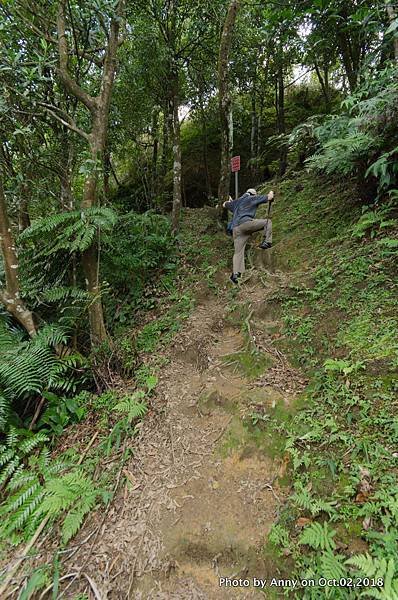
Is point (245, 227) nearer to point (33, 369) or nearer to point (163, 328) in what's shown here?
point (163, 328)

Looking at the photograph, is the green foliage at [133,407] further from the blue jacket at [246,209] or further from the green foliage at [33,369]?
the blue jacket at [246,209]

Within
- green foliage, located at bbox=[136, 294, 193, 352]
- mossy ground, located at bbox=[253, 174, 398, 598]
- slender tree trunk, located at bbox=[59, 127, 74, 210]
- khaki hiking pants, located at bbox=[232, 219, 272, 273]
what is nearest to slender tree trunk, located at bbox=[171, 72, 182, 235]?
khaki hiking pants, located at bbox=[232, 219, 272, 273]

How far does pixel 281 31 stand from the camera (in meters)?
7.03

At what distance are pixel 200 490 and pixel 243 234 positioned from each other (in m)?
4.58

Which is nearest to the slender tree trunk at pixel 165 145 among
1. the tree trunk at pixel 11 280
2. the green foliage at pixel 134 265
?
the green foliage at pixel 134 265

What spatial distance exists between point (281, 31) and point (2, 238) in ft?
25.6

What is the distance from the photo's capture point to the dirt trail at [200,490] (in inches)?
84.7

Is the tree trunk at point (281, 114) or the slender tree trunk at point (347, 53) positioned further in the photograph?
the tree trunk at point (281, 114)

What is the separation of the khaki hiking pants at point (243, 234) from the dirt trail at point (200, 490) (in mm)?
2051

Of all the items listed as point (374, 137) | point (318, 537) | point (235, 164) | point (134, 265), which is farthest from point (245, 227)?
point (318, 537)

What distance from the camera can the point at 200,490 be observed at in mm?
2617

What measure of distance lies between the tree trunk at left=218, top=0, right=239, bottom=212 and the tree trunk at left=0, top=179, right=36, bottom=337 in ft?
14.9

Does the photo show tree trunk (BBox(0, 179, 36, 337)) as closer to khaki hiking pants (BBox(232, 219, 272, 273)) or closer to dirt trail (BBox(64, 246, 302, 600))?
dirt trail (BBox(64, 246, 302, 600))

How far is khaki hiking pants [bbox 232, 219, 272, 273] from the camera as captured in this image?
19.2 ft
